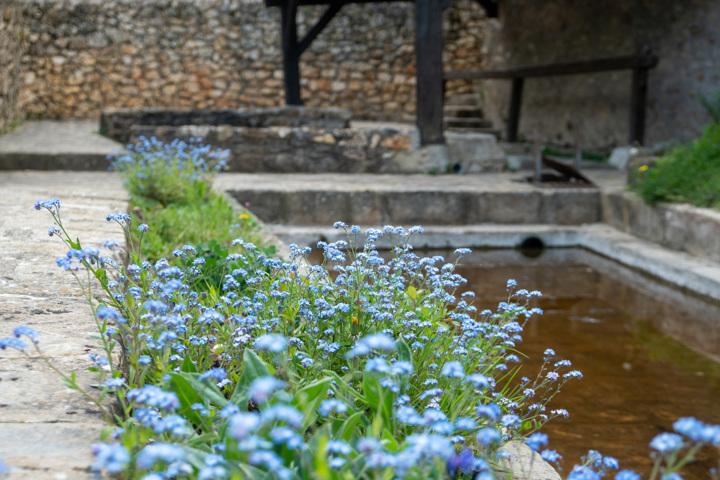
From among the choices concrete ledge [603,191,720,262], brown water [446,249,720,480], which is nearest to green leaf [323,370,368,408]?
brown water [446,249,720,480]

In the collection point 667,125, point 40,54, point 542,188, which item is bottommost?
point 542,188

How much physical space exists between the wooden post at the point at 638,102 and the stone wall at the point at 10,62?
7662mm

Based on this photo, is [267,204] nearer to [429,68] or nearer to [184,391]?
[429,68]

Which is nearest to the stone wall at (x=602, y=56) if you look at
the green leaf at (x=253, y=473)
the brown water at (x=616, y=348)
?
the brown water at (x=616, y=348)

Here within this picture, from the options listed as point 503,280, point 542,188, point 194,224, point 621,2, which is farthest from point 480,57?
point 194,224

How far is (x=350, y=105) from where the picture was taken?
1218 centimetres

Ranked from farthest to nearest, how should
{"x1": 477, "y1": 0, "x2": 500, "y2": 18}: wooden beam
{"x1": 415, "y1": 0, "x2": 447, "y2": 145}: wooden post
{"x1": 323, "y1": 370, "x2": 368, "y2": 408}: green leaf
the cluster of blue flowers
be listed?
{"x1": 477, "y1": 0, "x2": 500, "y2": 18}: wooden beam → {"x1": 415, "y1": 0, "x2": 447, "y2": 145}: wooden post → {"x1": 323, "y1": 370, "x2": 368, "y2": 408}: green leaf → the cluster of blue flowers

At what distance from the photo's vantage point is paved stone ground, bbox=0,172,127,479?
3.52 ft

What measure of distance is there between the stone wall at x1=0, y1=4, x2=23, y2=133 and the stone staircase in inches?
249

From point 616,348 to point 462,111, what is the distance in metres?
8.72

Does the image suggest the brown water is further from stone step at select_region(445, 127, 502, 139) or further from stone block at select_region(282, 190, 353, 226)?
stone step at select_region(445, 127, 502, 139)

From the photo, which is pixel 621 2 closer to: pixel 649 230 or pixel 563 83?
pixel 563 83

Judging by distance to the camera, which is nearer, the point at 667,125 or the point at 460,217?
the point at 460,217

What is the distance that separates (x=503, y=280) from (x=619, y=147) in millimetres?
4837
